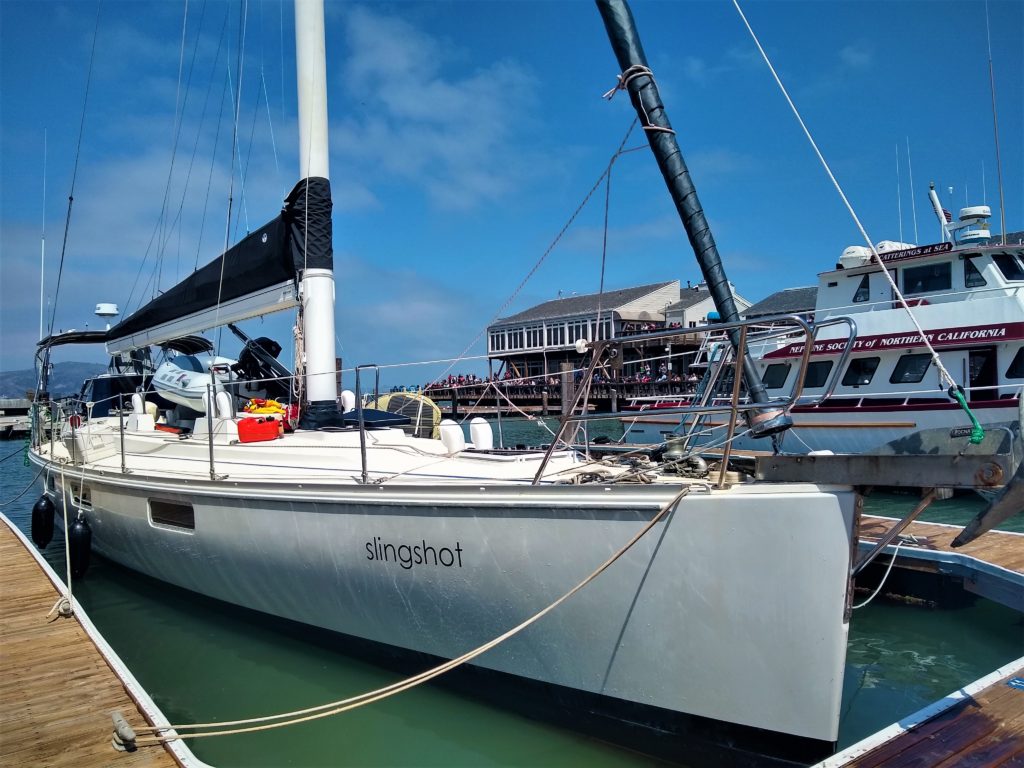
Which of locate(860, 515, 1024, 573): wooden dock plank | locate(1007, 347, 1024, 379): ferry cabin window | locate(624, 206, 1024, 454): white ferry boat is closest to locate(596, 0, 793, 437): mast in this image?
locate(860, 515, 1024, 573): wooden dock plank

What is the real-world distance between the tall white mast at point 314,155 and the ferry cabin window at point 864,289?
→ 13665mm

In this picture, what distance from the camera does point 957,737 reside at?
392cm

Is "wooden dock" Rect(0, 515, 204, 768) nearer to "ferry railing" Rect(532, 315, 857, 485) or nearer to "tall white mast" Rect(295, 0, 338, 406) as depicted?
"tall white mast" Rect(295, 0, 338, 406)

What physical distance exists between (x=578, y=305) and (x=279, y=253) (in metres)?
41.4

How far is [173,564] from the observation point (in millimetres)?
7246

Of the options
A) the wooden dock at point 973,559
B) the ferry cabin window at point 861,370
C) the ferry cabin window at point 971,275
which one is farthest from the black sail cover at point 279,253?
the ferry cabin window at point 971,275

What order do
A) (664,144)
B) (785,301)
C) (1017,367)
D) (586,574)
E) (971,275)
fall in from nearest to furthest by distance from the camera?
(586,574) → (664,144) → (1017,367) → (971,275) → (785,301)

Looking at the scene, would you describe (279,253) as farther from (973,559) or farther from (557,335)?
(557,335)

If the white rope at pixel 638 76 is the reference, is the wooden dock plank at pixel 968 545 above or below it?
below

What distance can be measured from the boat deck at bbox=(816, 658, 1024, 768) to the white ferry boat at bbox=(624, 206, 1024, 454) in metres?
8.39

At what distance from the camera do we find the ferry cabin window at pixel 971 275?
14.5 m

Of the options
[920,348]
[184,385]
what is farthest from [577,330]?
[184,385]

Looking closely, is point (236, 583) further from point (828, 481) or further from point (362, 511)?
point (828, 481)

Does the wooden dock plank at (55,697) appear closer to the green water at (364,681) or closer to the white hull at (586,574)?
Answer: the green water at (364,681)
